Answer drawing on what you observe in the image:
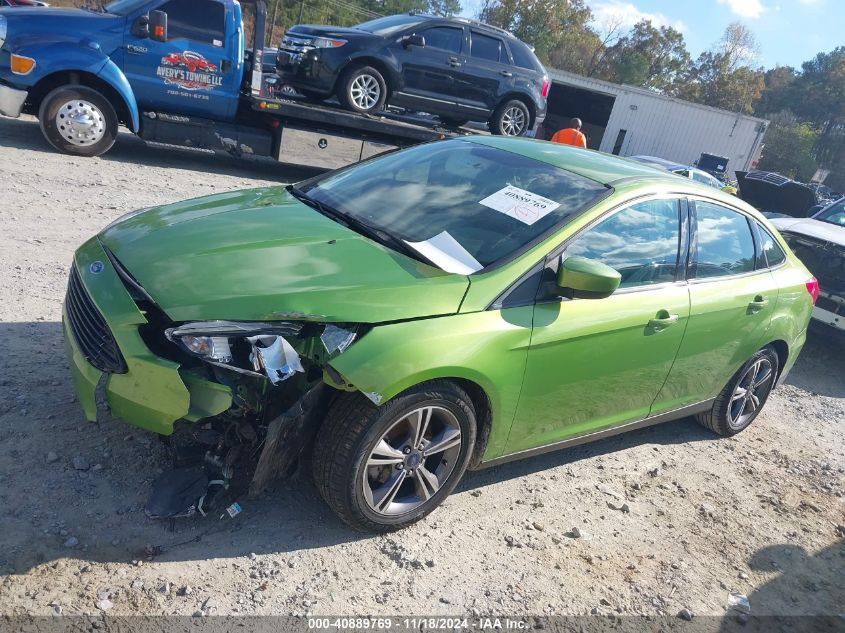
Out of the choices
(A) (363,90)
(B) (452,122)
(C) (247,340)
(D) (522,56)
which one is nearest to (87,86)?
(A) (363,90)

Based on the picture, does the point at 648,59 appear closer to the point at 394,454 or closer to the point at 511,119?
the point at 511,119

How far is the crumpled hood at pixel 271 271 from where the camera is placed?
9.20 ft

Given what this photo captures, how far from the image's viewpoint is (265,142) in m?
10.2

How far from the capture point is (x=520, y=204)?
3559mm

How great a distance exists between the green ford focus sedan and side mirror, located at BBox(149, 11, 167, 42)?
598 centimetres

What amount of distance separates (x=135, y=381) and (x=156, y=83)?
25.3 feet

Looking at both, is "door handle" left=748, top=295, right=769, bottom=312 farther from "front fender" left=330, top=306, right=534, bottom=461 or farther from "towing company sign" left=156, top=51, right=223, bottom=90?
"towing company sign" left=156, top=51, right=223, bottom=90

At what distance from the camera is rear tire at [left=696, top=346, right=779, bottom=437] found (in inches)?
187

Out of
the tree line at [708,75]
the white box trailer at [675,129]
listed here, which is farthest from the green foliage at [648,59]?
the white box trailer at [675,129]

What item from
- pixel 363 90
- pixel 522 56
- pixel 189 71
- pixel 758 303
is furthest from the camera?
pixel 522 56

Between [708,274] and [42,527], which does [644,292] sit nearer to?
[708,274]

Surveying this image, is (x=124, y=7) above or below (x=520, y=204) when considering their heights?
above

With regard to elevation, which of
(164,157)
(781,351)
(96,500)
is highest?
(781,351)

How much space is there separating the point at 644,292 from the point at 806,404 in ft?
11.2
